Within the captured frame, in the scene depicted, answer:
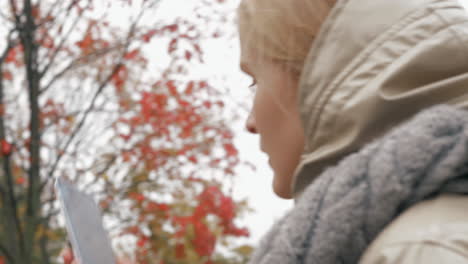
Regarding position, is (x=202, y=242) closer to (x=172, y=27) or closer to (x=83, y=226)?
(x=172, y=27)

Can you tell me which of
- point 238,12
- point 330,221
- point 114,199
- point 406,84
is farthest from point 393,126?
point 114,199

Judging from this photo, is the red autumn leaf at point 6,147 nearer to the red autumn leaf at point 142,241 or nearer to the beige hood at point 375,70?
the red autumn leaf at point 142,241

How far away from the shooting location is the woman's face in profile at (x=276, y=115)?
128cm

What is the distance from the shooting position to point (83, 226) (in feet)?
4.25

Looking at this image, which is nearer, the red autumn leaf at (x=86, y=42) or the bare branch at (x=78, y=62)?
the bare branch at (x=78, y=62)

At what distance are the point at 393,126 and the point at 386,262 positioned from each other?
0.33 meters

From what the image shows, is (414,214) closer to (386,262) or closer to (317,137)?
(386,262)

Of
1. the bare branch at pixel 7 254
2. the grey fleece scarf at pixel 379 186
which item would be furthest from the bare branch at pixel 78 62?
the grey fleece scarf at pixel 379 186

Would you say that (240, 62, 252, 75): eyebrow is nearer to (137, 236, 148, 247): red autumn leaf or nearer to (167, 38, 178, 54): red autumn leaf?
(167, 38, 178, 54): red autumn leaf

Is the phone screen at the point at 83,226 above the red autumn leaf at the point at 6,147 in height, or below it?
above

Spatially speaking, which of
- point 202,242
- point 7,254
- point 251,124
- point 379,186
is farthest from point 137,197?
point 379,186

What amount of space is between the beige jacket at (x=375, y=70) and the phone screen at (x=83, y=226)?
505 millimetres

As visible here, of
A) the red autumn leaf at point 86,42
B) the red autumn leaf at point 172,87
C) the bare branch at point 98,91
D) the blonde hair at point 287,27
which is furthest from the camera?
the red autumn leaf at point 172,87

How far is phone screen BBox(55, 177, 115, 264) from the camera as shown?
4.13 feet
